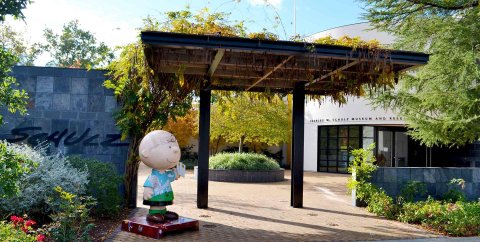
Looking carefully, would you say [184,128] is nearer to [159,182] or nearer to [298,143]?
[298,143]

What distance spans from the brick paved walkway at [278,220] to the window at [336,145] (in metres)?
11.4

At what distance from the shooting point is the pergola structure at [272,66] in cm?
798

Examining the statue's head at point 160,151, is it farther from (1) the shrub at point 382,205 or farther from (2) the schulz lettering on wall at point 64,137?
(1) the shrub at point 382,205

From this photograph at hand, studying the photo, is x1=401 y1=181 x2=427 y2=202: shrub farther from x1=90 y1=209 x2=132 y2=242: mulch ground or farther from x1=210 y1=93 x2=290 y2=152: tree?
x1=210 y1=93 x2=290 y2=152: tree

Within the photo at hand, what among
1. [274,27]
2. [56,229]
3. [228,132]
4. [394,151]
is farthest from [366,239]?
[394,151]

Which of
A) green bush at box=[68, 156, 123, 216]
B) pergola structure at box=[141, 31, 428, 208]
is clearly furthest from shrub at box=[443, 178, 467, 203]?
green bush at box=[68, 156, 123, 216]

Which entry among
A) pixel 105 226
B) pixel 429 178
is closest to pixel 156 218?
pixel 105 226

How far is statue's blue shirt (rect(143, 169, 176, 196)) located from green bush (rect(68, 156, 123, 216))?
1.50 metres

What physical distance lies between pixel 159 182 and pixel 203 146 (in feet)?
11.2

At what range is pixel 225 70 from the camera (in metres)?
10.4

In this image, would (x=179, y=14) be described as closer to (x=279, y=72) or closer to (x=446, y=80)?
(x=279, y=72)

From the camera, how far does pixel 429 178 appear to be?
11.5 metres

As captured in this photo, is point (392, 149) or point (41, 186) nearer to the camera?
point (41, 186)

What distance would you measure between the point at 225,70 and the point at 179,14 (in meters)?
2.07
